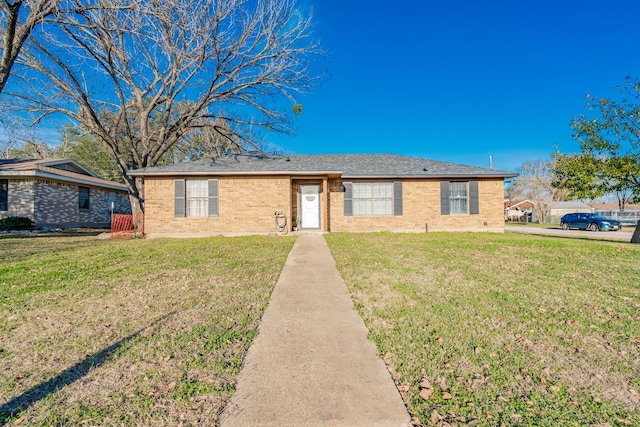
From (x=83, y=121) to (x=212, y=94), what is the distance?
6.27 meters

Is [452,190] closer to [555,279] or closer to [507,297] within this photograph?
[555,279]

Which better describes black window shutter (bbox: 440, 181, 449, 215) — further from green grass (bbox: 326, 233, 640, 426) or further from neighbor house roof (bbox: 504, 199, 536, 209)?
neighbor house roof (bbox: 504, 199, 536, 209)

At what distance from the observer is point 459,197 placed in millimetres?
13859

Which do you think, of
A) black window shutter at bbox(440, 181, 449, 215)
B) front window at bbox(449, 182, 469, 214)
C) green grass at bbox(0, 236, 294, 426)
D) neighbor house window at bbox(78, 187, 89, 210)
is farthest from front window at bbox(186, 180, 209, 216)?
neighbor house window at bbox(78, 187, 89, 210)

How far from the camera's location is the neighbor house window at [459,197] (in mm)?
13766

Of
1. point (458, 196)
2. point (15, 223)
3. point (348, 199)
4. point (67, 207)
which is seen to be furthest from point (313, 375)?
point (67, 207)

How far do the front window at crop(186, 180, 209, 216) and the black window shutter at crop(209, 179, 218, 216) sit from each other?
17 centimetres

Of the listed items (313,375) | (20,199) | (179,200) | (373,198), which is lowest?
(313,375)

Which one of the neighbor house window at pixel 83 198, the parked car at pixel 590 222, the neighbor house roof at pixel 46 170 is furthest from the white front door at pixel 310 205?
the parked car at pixel 590 222

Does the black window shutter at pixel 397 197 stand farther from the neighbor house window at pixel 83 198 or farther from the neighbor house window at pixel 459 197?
the neighbor house window at pixel 83 198

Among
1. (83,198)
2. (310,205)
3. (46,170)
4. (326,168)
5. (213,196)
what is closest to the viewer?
(213,196)

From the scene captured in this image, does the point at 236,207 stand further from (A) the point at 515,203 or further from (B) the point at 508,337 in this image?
(A) the point at 515,203

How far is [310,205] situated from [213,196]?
419cm

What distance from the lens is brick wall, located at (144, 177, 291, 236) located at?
12.5m
